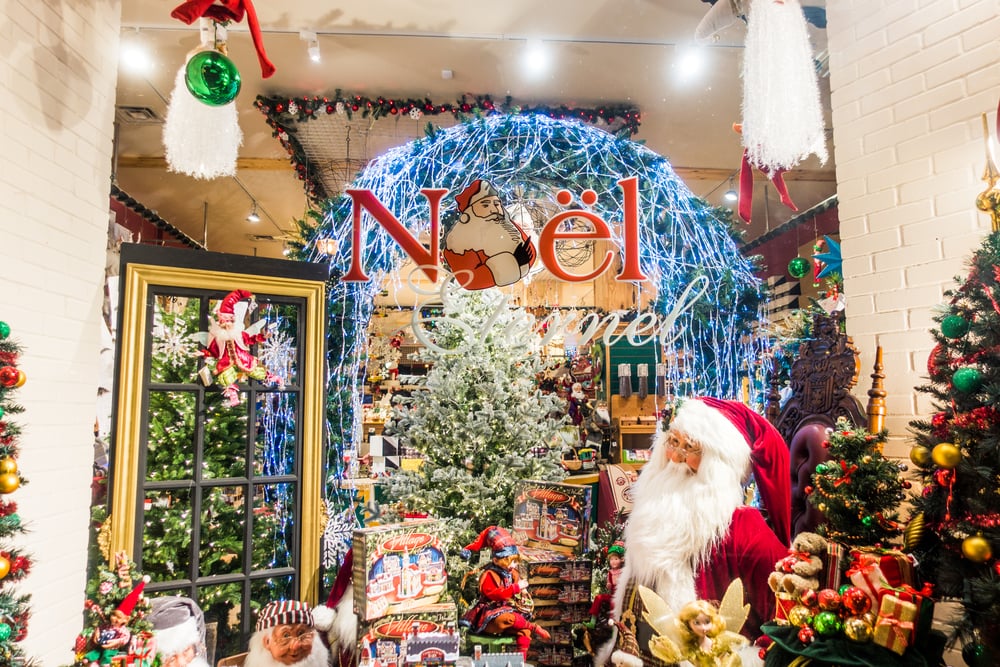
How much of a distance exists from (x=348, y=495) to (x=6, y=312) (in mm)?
1858

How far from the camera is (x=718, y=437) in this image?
2.67 m

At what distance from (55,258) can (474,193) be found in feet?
6.96

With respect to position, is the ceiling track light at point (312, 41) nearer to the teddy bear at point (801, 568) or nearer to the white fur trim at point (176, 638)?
the white fur trim at point (176, 638)

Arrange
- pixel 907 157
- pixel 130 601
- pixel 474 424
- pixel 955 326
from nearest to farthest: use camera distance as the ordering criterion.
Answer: pixel 955 326 < pixel 907 157 < pixel 130 601 < pixel 474 424

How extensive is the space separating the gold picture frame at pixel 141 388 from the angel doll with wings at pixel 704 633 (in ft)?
6.33

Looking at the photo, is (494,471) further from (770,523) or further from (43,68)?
(43,68)

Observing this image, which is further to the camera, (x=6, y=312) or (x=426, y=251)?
(x=426, y=251)

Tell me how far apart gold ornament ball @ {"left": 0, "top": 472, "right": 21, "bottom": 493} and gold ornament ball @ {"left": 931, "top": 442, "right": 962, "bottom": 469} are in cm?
260

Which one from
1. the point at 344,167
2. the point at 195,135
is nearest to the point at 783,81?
the point at 195,135

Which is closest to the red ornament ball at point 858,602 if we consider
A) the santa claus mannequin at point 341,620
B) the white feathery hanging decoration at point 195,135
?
the santa claus mannequin at point 341,620

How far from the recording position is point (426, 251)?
12.2 ft

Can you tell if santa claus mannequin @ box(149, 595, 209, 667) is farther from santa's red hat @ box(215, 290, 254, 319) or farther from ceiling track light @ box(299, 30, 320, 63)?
ceiling track light @ box(299, 30, 320, 63)

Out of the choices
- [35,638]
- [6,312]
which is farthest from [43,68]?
[35,638]

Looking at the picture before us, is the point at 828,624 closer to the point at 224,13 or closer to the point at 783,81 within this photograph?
the point at 783,81
